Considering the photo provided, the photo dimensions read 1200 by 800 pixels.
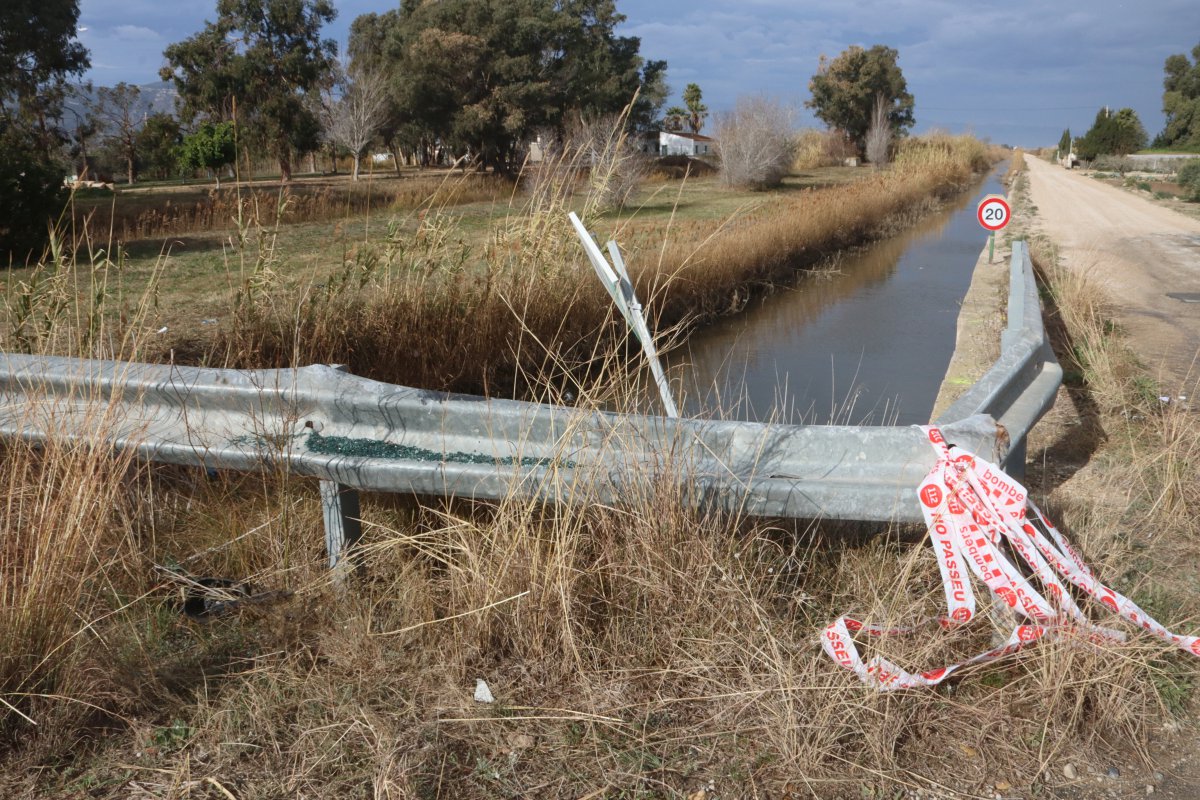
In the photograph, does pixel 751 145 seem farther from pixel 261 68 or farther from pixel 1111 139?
pixel 1111 139

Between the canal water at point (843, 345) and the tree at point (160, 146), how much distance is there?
2235 centimetres

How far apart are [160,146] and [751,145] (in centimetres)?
2086

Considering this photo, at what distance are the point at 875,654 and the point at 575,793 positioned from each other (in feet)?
2.77

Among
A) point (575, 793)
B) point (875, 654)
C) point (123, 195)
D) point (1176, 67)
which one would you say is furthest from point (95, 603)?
point (1176, 67)

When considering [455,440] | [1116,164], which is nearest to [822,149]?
[1116,164]

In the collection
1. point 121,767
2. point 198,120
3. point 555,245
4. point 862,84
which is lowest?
point 121,767

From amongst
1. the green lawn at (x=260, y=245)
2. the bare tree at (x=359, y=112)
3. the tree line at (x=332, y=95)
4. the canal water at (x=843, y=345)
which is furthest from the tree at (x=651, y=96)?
the canal water at (x=843, y=345)

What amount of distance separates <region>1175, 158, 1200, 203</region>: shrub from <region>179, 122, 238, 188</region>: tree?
27.1 m

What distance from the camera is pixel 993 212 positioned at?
13477 mm

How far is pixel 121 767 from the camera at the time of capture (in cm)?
218

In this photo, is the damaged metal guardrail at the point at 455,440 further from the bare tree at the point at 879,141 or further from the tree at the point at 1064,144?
the tree at the point at 1064,144

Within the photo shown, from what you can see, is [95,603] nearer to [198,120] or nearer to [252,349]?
[252,349]

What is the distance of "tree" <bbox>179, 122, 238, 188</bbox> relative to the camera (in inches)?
1114

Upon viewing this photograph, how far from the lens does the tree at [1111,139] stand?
59.4 m
